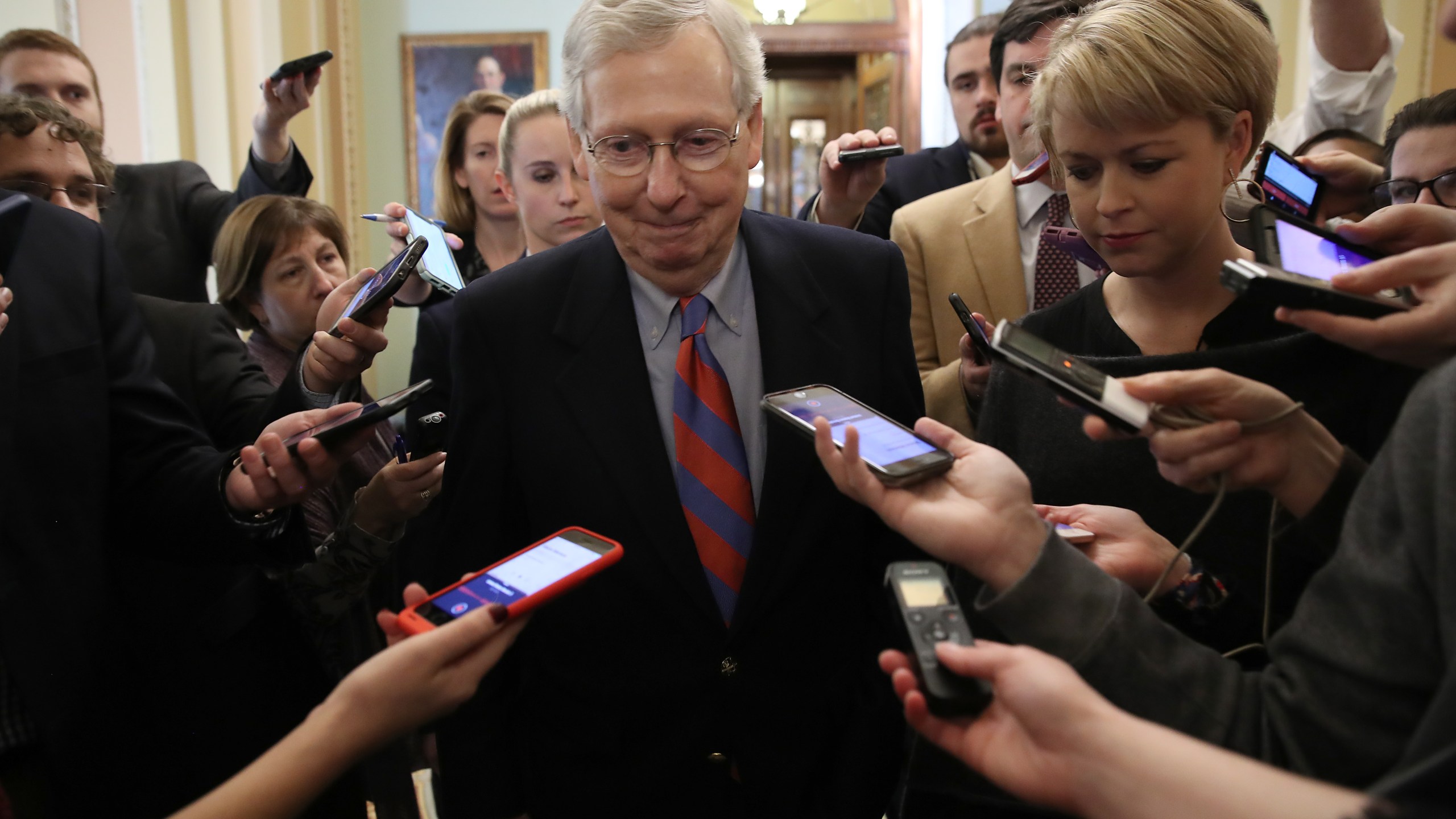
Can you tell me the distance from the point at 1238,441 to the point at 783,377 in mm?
683

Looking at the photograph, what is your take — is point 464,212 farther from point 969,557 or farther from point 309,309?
point 969,557

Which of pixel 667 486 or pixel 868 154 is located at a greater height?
pixel 868 154

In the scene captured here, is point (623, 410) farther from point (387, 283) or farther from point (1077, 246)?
point (1077, 246)

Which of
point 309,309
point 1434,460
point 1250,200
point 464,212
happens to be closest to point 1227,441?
point 1434,460

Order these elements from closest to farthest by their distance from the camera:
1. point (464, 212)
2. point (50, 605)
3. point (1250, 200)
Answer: point (50, 605) → point (1250, 200) → point (464, 212)

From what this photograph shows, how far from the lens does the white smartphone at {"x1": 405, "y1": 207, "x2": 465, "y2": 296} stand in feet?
7.51

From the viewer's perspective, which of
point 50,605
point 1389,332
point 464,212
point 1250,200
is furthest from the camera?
point 464,212

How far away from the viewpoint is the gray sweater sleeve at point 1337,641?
34.8 inches

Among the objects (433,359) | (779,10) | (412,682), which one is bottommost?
(412,682)

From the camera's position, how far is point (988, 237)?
98.4 inches

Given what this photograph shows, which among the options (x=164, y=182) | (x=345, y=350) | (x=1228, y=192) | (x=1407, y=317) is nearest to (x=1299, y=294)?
(x=1407, y=317)

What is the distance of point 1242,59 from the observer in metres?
1.58

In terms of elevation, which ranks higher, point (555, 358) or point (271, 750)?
point (555, 358)

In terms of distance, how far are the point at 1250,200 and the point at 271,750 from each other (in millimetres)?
1870
